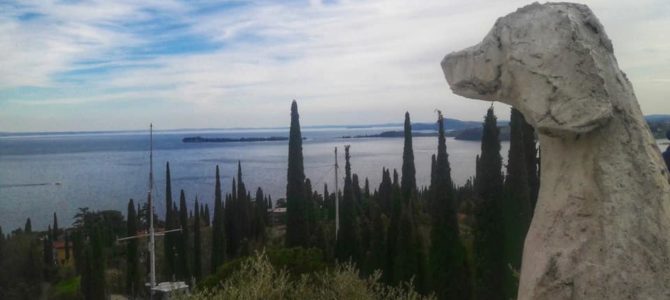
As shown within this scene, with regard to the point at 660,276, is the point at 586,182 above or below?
above

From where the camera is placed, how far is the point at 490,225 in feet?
63.7

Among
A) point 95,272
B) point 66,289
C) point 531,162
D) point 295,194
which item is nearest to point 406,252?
point 531,162

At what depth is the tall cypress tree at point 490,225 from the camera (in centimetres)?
1880

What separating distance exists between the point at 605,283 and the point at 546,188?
65 cm

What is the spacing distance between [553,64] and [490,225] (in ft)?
55.3

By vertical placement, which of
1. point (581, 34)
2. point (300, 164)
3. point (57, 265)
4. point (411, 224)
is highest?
point (581, 34)

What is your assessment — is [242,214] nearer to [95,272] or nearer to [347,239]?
[95,272]

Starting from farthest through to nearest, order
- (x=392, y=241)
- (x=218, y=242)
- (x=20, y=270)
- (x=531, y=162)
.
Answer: (x=218, y=242) → (x=20, y=270) → (x=392, y=241) → (x=531, y=162)

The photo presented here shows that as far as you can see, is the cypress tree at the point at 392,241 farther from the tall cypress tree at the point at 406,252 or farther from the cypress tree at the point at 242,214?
the cypress tree at the point at 242,214

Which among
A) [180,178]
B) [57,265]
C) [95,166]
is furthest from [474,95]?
[95,166]

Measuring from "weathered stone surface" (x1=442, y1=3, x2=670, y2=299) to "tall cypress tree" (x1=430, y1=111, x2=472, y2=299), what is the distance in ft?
54.7

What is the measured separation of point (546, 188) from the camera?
3.57 meters

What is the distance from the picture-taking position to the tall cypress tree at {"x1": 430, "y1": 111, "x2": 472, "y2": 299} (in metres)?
19.5

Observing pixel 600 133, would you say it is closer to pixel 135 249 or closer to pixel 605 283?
pixel 605 283
